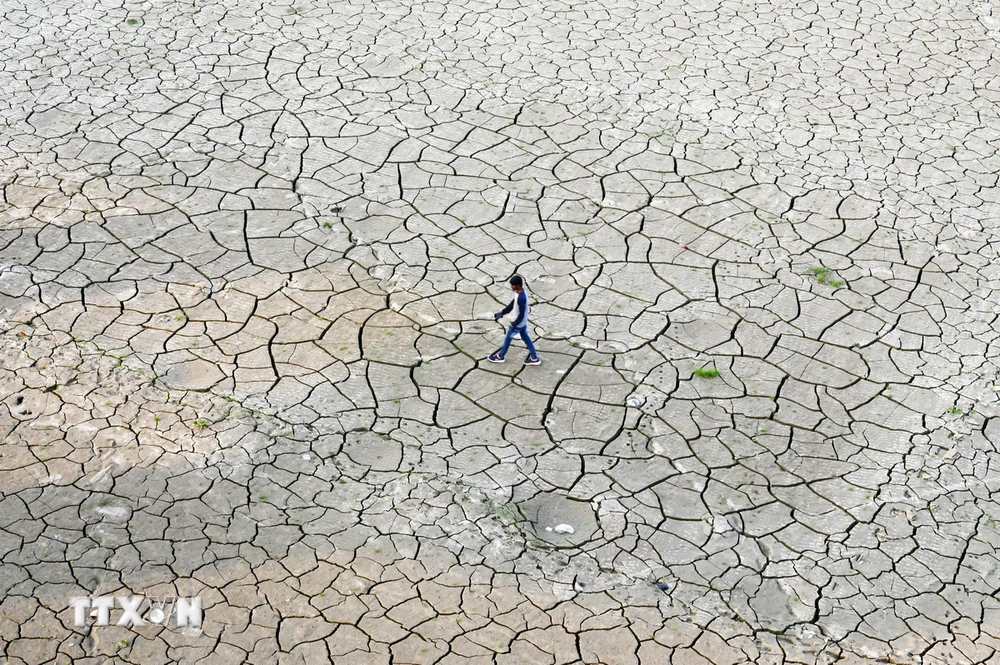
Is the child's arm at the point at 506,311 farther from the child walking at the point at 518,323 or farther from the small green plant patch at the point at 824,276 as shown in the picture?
the small green plant patch at the point at 824,276

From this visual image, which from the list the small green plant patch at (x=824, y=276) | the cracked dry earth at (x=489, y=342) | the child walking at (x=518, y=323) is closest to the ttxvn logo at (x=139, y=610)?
the cracked dry earth at (x=489, y=342)

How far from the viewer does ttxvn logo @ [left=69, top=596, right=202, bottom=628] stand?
4.92 meters

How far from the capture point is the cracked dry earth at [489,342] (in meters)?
5.16

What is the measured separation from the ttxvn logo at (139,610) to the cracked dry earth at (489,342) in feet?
0.21

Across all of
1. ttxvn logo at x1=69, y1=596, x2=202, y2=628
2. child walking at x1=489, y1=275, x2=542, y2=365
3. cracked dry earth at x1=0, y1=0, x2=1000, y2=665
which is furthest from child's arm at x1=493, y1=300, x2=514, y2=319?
ttxvn logo at x1=69, y1=596, x2=202, y2=628

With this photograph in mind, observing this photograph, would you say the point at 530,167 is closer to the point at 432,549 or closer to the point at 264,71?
the point at 264,71

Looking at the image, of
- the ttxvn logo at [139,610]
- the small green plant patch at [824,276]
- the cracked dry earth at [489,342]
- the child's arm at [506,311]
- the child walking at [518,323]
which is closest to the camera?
the ttxvn logo at [139,610]

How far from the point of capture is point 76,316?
6.76 m

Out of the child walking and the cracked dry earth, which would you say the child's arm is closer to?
the child walking

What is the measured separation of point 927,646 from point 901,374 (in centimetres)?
213

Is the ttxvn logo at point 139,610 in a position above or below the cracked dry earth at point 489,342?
below

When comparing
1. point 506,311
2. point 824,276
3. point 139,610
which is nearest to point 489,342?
point 506,311

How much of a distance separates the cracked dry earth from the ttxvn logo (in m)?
0.06

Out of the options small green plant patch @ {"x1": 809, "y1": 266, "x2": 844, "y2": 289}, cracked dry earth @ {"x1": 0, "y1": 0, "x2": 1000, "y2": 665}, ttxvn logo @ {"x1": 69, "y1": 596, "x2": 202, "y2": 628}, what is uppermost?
small green plant patch @ {"x1": 809, "y1": 266, "x2": 844, "y2": 289}
